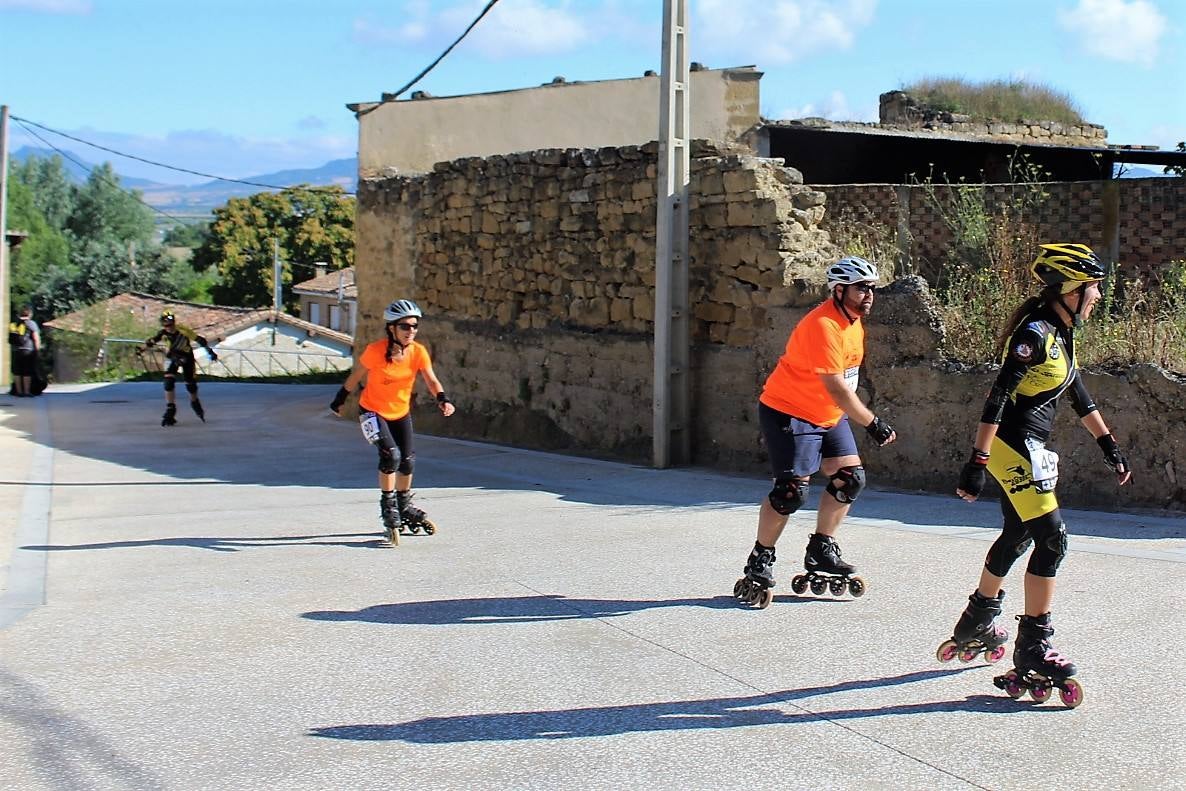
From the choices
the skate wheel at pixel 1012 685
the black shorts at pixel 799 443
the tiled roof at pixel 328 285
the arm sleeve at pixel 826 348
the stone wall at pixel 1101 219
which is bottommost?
the skate wheel at pixel 1012 685

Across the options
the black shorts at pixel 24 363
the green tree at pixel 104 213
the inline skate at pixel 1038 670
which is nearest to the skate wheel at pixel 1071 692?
the inline skate at pixel 1038 670

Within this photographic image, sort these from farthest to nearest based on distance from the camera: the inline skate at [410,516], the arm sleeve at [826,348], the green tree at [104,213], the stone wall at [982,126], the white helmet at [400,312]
→ the green tree at [104,213] → the stone wall at [982,126] → the inline skate at [410,516] → the white helmet at [400,312] → the arm sleeve at [826,348]

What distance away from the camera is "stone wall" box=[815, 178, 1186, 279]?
11.4 metres

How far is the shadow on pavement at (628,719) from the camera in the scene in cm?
507

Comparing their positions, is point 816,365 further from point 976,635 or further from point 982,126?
point 982,126

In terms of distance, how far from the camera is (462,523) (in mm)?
10055

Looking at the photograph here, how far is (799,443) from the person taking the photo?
22.7 feet

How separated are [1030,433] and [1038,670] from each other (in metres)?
0.95

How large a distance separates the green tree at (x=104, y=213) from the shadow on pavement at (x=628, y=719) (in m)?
91.1

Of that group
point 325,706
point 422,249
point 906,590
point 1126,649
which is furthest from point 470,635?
point 422,249

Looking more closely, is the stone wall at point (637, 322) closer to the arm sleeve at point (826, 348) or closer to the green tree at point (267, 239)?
the arm sleeve at point (826, 348)

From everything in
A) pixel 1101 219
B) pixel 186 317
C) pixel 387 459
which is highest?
pixel 1101 219

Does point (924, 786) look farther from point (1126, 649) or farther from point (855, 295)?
point (855, 295)

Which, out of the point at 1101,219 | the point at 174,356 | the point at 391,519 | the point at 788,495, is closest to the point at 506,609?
the point at 788,495
